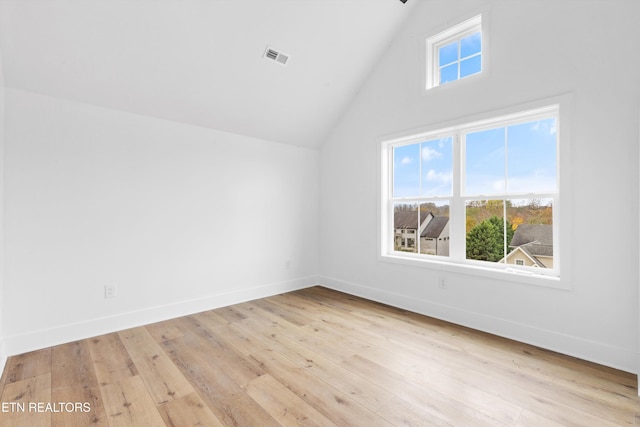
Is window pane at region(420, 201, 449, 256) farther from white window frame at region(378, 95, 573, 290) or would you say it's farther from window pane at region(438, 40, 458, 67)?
window pane at region(438, 40, 458, 67)

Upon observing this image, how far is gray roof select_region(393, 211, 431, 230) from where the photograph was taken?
3.56m

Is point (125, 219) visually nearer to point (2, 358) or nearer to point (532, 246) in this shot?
point (2, 358)

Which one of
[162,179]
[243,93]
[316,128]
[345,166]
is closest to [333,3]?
[243,93]

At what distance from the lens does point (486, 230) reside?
2.99 metres

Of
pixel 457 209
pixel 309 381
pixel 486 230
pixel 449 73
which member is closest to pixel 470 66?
pixel 449 73

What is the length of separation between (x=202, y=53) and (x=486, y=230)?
326 centimetres

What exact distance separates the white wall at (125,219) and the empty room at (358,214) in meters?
0.02

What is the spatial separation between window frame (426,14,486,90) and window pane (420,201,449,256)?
1.33 m

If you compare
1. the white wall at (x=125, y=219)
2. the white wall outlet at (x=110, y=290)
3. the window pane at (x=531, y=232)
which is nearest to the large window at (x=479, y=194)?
the window pane at (x=531, y=232)

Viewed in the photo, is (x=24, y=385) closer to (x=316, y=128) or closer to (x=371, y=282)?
(x=371, y=282)

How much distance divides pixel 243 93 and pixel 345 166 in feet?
5.54

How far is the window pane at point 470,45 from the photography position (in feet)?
9.96

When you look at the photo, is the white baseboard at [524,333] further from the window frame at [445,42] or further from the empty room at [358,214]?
the window frame at [445,42]

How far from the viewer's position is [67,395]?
188 centimetres
